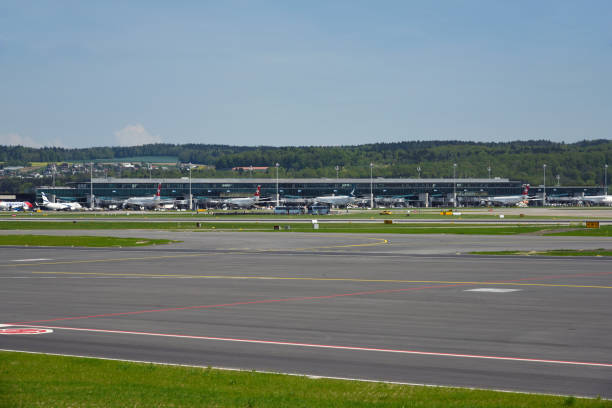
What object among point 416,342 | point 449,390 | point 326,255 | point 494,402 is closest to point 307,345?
point 416,342

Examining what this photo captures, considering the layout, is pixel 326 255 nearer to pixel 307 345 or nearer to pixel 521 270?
pixel 521 270

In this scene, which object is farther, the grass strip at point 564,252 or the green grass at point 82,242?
the green grass at point 82,242

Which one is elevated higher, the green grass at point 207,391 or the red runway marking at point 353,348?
the green grass at point 207,391

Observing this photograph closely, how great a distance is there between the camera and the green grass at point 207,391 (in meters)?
11.1

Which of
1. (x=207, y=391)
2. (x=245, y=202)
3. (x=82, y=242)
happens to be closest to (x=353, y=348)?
(x=207, y=391)

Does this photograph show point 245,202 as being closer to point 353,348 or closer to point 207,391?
point 353,348

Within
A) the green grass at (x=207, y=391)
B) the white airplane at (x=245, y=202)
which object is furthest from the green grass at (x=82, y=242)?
the white airplane at (x=245, y=202)

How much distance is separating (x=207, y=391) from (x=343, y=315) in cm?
969

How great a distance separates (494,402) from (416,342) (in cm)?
555

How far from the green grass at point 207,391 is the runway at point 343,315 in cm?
94

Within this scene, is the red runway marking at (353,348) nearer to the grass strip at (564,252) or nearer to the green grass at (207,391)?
the green grass at (207,391)

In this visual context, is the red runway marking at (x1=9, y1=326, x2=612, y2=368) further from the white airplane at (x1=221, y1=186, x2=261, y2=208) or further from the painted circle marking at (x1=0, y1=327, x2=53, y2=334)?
the white airplane at (x1=221, y1=186, x2=261, y2=208)

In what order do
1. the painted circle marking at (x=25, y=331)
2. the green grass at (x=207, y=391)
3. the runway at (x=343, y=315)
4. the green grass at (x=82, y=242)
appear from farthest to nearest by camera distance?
the green grass at (x=82, y=242) → the painted circle marking at (x=25, y=331) → the runway at (x=343, y=315) → the green grass at (x=207, y=391)

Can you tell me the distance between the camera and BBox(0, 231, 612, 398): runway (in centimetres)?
1446
